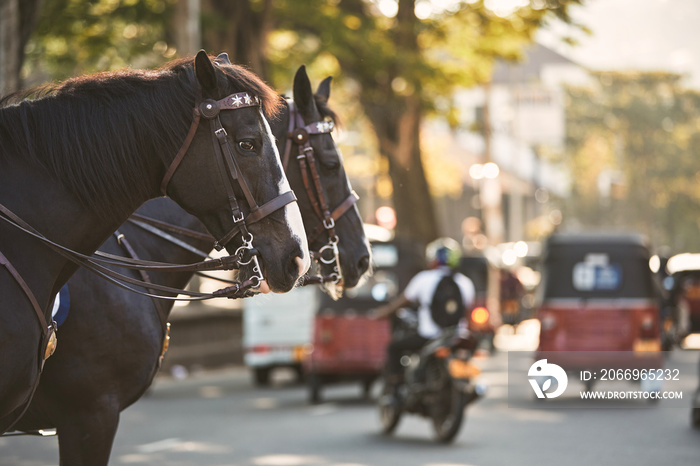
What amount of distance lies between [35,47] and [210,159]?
17.6m

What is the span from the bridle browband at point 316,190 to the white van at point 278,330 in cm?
1161

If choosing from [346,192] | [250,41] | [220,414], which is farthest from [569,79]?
[346,192]

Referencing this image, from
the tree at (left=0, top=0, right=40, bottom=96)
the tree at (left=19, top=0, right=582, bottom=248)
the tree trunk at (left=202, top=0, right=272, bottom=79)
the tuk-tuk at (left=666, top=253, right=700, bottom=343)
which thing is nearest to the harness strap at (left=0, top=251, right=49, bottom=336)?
the tree at (left=0, top=0, right=40, bottom=96)

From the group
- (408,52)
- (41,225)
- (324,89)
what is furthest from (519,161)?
(41,225)

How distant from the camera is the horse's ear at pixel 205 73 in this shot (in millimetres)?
4469

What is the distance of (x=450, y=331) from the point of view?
479 inches

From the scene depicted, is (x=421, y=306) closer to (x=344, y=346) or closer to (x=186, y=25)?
(x=344, y=346)

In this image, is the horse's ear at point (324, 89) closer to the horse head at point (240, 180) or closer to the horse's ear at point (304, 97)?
the horse's ear at point (304, 97)

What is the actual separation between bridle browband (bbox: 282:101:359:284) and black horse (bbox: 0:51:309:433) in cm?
185

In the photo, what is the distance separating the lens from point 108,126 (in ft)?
15.0

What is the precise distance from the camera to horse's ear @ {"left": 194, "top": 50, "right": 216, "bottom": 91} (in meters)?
4.47

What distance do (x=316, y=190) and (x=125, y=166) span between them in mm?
2136

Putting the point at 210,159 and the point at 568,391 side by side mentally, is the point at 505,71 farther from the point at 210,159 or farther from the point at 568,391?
the point at 210,159

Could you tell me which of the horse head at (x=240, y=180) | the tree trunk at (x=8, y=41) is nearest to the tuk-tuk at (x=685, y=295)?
the tree trunk at (x=8, y=41)
